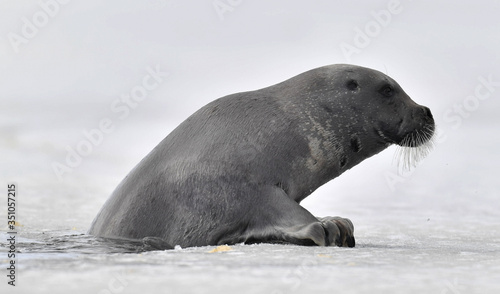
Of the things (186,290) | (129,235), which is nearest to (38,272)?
(186,290)

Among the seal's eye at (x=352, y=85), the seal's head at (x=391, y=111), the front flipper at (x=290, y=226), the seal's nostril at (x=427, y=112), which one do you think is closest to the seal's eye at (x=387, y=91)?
the seal's head at (x=391, y=111)

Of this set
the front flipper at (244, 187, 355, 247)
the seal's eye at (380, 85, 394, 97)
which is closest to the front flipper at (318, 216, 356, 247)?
the front flipper at (244, 187, 355, 247)

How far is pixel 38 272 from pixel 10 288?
19.0 inches

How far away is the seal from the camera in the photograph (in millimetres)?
6781

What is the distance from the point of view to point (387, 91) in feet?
25.8

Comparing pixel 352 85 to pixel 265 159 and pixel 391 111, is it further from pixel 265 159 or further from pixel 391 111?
pixel 265 159

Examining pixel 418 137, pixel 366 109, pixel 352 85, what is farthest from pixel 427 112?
pixel 352 85

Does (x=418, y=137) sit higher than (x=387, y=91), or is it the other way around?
(x=387, y=91)

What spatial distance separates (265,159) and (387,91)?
1.62m

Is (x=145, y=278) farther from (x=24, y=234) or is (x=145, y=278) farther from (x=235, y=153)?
(x=24, y=234)

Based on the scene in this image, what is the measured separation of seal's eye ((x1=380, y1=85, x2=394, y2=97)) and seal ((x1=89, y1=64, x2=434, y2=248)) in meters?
0.02

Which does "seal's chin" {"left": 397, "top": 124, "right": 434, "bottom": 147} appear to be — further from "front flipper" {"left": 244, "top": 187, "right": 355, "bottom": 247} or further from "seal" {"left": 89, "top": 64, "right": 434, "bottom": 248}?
"front flipper" {"left": 244, "top": 187, "right": 355, "bottom": 247}

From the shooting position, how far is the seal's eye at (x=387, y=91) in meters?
7.84

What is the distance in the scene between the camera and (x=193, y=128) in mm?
7484
